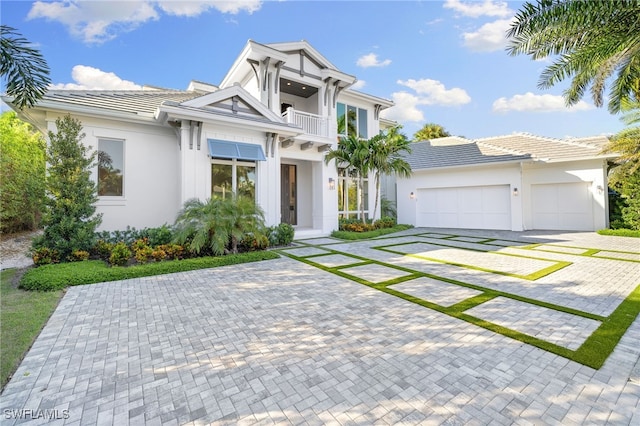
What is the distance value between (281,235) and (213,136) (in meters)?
4.84

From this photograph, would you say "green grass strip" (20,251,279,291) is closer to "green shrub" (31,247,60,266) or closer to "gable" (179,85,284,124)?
"green shrub" (31,247,60,266)

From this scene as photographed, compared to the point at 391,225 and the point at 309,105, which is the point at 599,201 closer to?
the point at 391,225

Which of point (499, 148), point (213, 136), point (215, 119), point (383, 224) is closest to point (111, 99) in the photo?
point (213, 136)

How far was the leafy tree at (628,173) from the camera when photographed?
12734 mm

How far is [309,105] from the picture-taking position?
16453 millimetres

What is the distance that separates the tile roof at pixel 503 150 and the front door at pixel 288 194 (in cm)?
901

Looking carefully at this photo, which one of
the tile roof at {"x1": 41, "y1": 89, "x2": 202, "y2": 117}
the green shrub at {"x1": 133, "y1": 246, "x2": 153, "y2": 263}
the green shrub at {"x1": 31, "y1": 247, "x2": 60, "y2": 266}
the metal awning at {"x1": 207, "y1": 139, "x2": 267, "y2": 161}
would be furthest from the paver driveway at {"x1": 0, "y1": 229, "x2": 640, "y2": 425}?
the tile roof at {"x1": 41, "y1": 89, "x2": 202, "y2": 117}

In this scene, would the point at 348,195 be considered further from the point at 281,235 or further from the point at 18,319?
the point at 18,319

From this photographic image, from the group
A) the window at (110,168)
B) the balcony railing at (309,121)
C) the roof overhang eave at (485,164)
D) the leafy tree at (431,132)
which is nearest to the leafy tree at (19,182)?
the window at (110,168)

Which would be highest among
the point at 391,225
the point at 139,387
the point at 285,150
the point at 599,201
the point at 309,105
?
the point at 309,105

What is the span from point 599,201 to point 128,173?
75.7 ft

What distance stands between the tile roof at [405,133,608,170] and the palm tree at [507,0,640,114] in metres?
4.76

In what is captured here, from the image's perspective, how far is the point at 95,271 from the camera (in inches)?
277

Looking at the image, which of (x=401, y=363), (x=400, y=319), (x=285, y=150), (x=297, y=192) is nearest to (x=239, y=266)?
(x=400, y=319)
